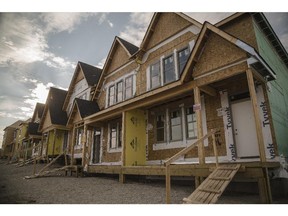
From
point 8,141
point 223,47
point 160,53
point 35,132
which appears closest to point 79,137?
point 35,132

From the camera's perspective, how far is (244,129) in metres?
6.78

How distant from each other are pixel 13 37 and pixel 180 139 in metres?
6.62

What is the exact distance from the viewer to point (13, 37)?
21.4ft

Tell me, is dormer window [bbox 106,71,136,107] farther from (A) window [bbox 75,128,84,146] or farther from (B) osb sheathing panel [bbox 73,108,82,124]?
(A) window [bbox 75,128,84,146]

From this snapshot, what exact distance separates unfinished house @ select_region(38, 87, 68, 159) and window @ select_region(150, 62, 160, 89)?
9871mm

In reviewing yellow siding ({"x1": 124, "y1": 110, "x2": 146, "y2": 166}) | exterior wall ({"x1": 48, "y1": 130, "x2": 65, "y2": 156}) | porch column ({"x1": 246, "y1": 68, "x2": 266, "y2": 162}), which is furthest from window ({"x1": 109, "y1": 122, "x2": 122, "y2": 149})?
exterior wall ({"x1": 48, "y1": 130, "x2": 65, "y2": 156})

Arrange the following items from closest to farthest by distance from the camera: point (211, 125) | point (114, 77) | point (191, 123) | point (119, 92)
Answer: point (211, 125) → point (191, 123) → point (119, 92) → point (114, 77)

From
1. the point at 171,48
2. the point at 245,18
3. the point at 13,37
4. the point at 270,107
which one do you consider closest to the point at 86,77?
the point at 171,48

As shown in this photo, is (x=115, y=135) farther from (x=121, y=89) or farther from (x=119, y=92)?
(x=121, y=89)

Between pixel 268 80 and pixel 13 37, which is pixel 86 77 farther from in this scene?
pixel 268 80

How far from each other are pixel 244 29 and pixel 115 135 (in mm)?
7905

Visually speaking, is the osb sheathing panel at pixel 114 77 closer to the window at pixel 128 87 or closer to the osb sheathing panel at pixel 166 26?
the window at pixel 128 87

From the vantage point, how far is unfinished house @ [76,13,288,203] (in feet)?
17.3

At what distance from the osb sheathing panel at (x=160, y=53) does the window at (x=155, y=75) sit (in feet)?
0.83
